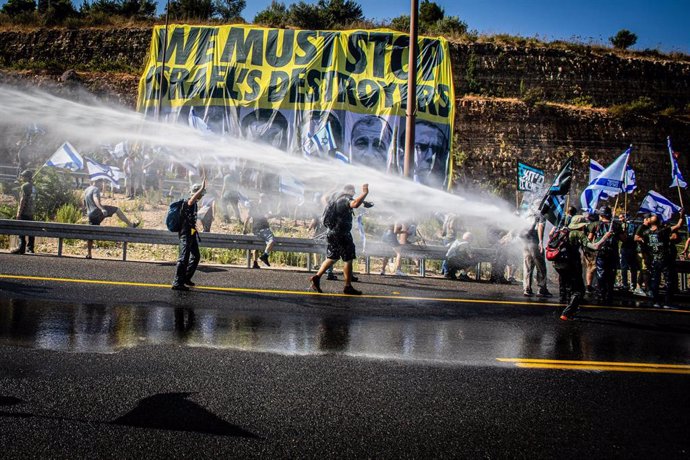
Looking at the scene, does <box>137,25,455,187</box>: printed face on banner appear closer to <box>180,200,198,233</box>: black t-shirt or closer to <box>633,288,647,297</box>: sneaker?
<box>633,288,647,297</box>: sneaker

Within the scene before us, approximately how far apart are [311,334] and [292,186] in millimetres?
10272

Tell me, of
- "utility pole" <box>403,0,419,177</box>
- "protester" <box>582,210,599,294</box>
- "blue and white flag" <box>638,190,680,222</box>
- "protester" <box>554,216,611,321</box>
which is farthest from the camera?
"utility pole" <box>403,0,419,177</box>

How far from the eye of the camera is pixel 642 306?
9.80m

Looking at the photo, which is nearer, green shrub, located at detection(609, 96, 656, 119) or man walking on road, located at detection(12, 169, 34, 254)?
man walking on road, located at detection(12, 169, 34, 254)

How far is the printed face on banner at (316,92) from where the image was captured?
23312 mm

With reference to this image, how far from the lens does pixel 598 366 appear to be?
18.0ft

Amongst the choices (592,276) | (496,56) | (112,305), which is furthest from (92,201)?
(496,56)

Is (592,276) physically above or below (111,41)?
below

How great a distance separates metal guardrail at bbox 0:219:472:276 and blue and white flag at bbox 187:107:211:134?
42.6 ft

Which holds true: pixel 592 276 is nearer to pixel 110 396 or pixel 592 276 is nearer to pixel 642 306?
pixel 642 306

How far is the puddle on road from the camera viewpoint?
5473 mm

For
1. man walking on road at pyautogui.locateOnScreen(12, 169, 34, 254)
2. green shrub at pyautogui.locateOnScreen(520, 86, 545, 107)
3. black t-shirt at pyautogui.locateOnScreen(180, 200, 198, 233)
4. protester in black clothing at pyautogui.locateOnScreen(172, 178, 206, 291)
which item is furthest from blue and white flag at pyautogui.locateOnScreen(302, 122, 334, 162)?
black t-shirt at pyautogui.locateOnScreen(180, 200, 198, 233)

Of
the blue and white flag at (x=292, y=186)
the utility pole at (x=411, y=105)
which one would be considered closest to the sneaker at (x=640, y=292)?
the utility pole at (x=411, y=105)

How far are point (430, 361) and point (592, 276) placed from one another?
7711 millimetres
